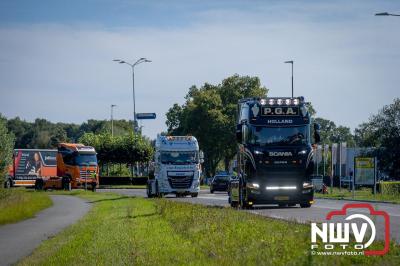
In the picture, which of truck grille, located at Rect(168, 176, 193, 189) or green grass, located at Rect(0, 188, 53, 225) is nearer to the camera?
green grass, located at Rect(0, 188, 53, 225)

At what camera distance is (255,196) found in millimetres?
31438

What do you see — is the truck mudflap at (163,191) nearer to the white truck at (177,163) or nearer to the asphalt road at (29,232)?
the white truck at (177,163)

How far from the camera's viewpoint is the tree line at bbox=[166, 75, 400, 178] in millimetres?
90312

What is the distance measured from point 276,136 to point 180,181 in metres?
19.0

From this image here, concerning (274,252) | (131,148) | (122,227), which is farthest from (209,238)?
(131,148)

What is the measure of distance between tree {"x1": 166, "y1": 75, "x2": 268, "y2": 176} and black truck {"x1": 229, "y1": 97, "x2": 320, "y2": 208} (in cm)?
6675

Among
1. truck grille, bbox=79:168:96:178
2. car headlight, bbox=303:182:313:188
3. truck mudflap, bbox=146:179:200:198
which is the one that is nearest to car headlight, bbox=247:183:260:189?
car headlight, bbox=303:182:313:188

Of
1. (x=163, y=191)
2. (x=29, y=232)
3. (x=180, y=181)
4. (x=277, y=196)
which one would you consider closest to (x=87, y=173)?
(x=163, y=191)

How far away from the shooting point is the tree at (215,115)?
329 feet

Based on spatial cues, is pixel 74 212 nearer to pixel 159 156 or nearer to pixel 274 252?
pixel 159 156

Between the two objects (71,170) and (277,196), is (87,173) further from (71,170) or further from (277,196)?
(277,196)

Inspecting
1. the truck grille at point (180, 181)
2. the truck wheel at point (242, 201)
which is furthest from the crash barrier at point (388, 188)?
the truck wheel at point (242, 201)

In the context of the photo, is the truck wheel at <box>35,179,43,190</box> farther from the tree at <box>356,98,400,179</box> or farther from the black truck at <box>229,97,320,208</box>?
the black truck at <box>229,97,320,208</box>

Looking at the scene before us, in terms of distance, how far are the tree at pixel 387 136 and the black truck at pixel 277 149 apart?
5862cm
